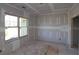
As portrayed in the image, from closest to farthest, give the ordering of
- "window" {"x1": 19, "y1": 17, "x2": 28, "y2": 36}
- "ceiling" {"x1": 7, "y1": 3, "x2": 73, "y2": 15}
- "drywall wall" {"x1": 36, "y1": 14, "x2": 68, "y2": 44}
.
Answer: "ceiling" {"x1": 7, "y1": 3, "x2": 73, "y2": 15}
"window" {"x1": 19, "y1": 17, "x2": 28, "y2": 36}
"drywall wall" {"x1": 36, "y1": 14, "x2": 68, "y2": 44}

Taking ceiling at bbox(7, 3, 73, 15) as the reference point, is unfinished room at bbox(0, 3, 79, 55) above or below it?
below

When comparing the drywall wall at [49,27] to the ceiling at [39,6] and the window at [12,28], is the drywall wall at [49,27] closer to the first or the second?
the ceiling at [39,6]

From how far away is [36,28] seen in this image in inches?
55.0

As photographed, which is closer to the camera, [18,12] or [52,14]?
[18,12]

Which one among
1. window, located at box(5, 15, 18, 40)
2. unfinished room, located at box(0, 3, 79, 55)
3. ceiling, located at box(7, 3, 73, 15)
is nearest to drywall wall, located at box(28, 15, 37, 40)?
unfinished room, located at box(0, 3, 79, 55)

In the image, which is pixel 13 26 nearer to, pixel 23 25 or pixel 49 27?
pixel 23 25

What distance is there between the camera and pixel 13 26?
4.09 feet

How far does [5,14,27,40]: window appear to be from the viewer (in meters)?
1.22

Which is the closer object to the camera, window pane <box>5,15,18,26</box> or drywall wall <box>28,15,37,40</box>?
window pane <box>5,15,18,26</box>

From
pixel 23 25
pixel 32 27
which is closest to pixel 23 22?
pixel 23 25

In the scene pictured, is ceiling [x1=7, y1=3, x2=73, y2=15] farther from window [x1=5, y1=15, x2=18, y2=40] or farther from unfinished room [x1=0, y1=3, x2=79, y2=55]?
window [x1=5, y1=15, x2=18, y2=40]
